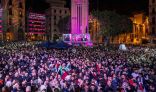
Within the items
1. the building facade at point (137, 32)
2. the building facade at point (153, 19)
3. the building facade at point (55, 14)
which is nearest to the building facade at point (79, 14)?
the building facade at point (153, 19)

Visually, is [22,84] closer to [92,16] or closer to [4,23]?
[92,16]

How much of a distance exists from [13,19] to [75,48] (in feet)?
211

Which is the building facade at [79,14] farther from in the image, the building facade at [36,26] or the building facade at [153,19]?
the building facade at [36,26]

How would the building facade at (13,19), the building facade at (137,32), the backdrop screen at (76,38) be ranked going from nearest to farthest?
1. the backdrop screen at (76,38)
2. the building facade at (13,19)
3. the building facade at (137,32)

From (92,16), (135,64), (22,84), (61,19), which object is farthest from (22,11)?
(22,84)

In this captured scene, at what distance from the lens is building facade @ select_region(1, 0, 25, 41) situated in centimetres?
10469

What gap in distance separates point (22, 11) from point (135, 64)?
8881 cm

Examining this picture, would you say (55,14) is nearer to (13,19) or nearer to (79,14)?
(13,19)

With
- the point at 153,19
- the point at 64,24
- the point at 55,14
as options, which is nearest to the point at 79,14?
the point at 153,19

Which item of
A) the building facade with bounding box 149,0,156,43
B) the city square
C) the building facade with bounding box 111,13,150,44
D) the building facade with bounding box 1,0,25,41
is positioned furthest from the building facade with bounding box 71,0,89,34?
the building facade with bounding box 111,13,150,44

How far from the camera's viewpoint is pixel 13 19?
4213 inches

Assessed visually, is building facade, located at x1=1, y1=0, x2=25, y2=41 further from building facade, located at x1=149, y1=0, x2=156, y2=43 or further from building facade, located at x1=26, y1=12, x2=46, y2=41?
building facade, located at x1=149, y1=0, x2=156, y2=43

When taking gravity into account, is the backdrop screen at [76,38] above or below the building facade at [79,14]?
below

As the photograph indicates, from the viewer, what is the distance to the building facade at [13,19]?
343 feet
